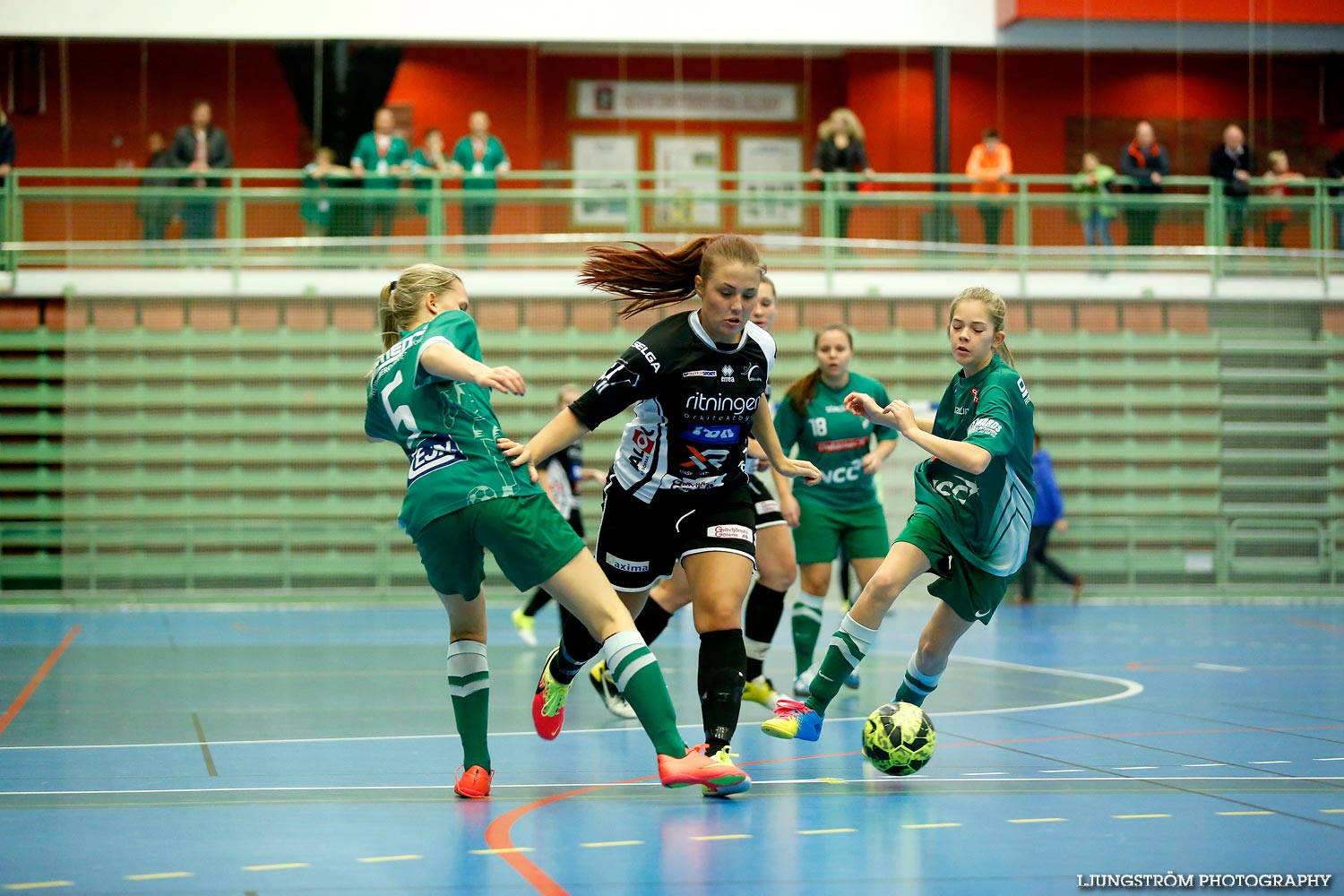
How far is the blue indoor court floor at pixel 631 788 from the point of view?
4.17 meters

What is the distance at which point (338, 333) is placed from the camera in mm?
17031

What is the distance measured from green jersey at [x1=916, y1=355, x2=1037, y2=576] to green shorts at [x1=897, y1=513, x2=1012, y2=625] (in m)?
0.04

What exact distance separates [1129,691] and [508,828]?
5089mm

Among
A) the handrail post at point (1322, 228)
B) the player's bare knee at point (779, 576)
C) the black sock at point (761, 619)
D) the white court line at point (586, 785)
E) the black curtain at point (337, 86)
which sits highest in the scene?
the black curtain at point (337, 86)

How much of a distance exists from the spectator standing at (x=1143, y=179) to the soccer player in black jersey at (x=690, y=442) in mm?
12464

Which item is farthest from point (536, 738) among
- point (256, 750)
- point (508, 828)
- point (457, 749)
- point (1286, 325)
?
point (1286, 325)

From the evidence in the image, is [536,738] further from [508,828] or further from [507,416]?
[507,416]

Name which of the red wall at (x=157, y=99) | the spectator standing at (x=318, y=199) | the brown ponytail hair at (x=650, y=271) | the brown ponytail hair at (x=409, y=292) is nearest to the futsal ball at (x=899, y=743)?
the brown ponytail hair at (x=650, y=271)

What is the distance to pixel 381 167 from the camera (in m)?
16.9

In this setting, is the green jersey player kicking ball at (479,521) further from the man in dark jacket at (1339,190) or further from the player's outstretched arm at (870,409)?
the man in dark jacket at (1339,190)

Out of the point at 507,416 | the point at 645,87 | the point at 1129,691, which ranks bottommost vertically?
the point at 1129,691

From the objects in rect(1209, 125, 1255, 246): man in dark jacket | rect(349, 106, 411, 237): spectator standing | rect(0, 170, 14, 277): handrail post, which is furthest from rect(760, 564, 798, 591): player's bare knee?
rect(0, 170, 14, 277): handrail post

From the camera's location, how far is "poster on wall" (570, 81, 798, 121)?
20344mm

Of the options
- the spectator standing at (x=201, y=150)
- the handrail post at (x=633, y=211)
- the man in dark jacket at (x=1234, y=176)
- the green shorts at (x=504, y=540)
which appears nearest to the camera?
the green shorts at (x=504, y=540)
